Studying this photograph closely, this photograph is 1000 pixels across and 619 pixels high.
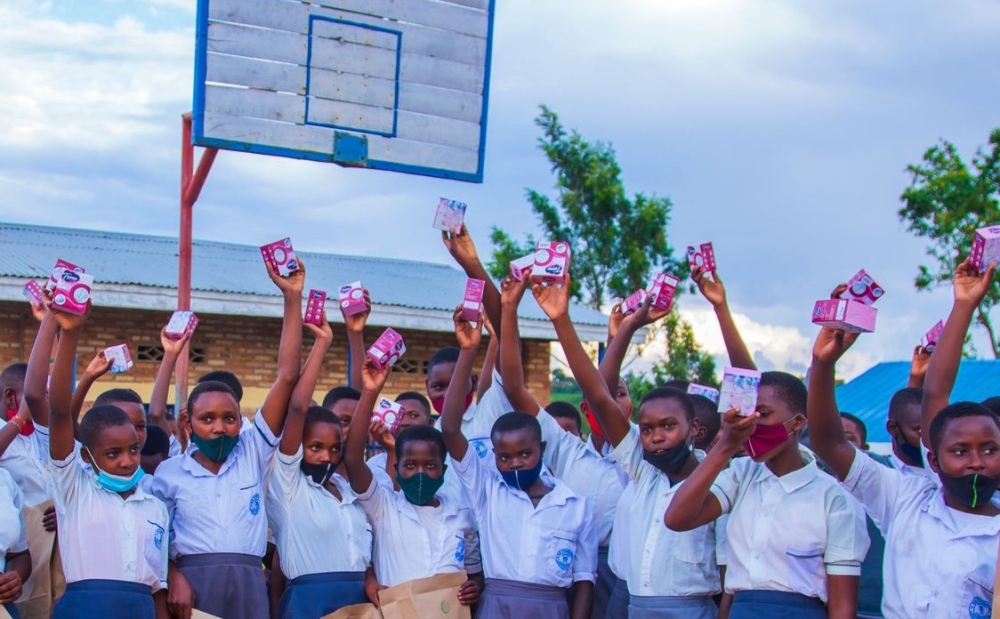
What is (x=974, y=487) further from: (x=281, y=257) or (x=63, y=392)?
(x=63, y=392)

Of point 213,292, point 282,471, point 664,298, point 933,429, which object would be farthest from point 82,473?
point 213,292

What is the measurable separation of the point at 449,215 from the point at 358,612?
1.84 m

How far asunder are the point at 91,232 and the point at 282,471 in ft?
39.5

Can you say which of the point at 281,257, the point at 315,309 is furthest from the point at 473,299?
the point at 281,257

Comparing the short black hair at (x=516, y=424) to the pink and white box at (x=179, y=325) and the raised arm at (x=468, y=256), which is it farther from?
the pink and white box at (x=179, y=325)

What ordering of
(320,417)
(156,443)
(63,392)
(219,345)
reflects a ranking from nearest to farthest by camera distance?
(63,392) → (320,417) → (156,443) → (219,345)

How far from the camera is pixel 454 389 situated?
4926 millimetres

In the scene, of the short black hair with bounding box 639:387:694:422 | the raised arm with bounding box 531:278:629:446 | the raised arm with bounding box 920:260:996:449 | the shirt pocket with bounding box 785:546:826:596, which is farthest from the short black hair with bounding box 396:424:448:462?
the raised arm with bounding box 920:260:996:449

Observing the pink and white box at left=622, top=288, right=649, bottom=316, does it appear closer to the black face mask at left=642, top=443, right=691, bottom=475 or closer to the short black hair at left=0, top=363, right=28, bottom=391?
the black face mask at left=642, top=443, right=691, bottom=475

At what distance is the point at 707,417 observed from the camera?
4.94 meters

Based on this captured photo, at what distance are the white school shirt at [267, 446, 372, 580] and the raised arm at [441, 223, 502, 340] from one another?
1.17 m

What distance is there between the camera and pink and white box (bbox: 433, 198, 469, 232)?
5.10m

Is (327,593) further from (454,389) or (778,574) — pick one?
(778,574)

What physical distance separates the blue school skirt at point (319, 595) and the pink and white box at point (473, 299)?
1248 mm
